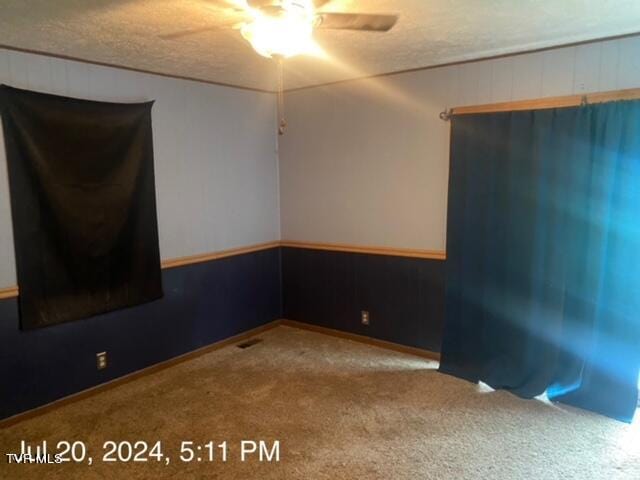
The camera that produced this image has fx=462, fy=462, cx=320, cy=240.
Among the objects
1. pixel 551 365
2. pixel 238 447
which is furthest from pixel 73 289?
pixel 551 365

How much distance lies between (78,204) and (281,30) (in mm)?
1949

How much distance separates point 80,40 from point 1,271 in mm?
1464

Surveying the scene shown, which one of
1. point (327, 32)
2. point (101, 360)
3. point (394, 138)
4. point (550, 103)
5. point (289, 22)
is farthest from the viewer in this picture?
point (394, 138)

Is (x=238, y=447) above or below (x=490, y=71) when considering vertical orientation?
below

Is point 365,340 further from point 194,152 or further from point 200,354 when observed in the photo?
point 194,152

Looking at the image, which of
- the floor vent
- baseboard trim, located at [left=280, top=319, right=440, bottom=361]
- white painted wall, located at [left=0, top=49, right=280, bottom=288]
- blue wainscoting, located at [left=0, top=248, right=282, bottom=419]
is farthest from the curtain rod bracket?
the floor vent

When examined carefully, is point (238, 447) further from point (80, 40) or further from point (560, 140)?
point (560, 140)

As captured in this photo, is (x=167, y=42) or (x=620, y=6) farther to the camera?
(x=167, y=42)

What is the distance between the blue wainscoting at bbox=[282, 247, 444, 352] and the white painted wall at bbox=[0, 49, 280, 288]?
23.2 inches

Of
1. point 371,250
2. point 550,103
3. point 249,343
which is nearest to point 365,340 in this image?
point 371,250

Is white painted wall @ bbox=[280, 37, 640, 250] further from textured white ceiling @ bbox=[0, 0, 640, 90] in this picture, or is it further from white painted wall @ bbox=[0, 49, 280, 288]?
white painted wall @ bbox=[0, 49, 280, 288]

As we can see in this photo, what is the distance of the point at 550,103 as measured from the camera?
3.03 m

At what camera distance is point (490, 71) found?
3303mm

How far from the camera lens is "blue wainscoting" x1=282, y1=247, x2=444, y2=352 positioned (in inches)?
149
